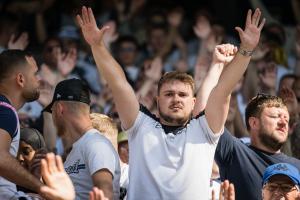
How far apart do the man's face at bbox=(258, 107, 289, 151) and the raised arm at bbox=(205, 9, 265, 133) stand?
0.83m

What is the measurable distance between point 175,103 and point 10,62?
1.27 m

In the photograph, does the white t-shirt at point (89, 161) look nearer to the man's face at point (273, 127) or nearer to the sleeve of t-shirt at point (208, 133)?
the sleeve of t-shirt at point (208, 133)

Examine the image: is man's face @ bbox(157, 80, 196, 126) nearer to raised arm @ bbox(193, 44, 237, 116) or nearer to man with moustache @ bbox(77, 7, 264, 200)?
man with moustache @ bbox(77, 7, 264, 200)

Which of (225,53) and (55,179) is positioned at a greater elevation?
(225,53)

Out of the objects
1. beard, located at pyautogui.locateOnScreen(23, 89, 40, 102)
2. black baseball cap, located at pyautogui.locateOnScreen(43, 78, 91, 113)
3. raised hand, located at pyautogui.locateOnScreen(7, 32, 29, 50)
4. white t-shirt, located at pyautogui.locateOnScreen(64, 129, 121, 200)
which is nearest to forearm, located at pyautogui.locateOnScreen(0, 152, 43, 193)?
white t-shirt, located at pyautogui.locateOnScreen(64, 129, 121, 200)

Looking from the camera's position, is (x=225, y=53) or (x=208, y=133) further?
(x=225, y=53)

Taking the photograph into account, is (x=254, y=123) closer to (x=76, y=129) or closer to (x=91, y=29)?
(x=76, y=129)

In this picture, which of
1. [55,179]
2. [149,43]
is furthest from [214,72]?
[149,43]

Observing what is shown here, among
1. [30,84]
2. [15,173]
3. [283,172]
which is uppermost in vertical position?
[30,84]

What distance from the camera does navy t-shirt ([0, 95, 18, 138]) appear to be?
8.02 meters

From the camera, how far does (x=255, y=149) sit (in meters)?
8.83

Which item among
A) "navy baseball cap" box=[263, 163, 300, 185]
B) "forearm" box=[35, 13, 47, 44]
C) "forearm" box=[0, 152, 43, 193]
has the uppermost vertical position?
"forearm" box=[35, 13, 47, 44]

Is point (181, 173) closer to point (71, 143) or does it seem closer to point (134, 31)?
point (71, 143)

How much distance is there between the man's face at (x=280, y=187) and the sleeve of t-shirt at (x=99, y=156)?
107 cm
